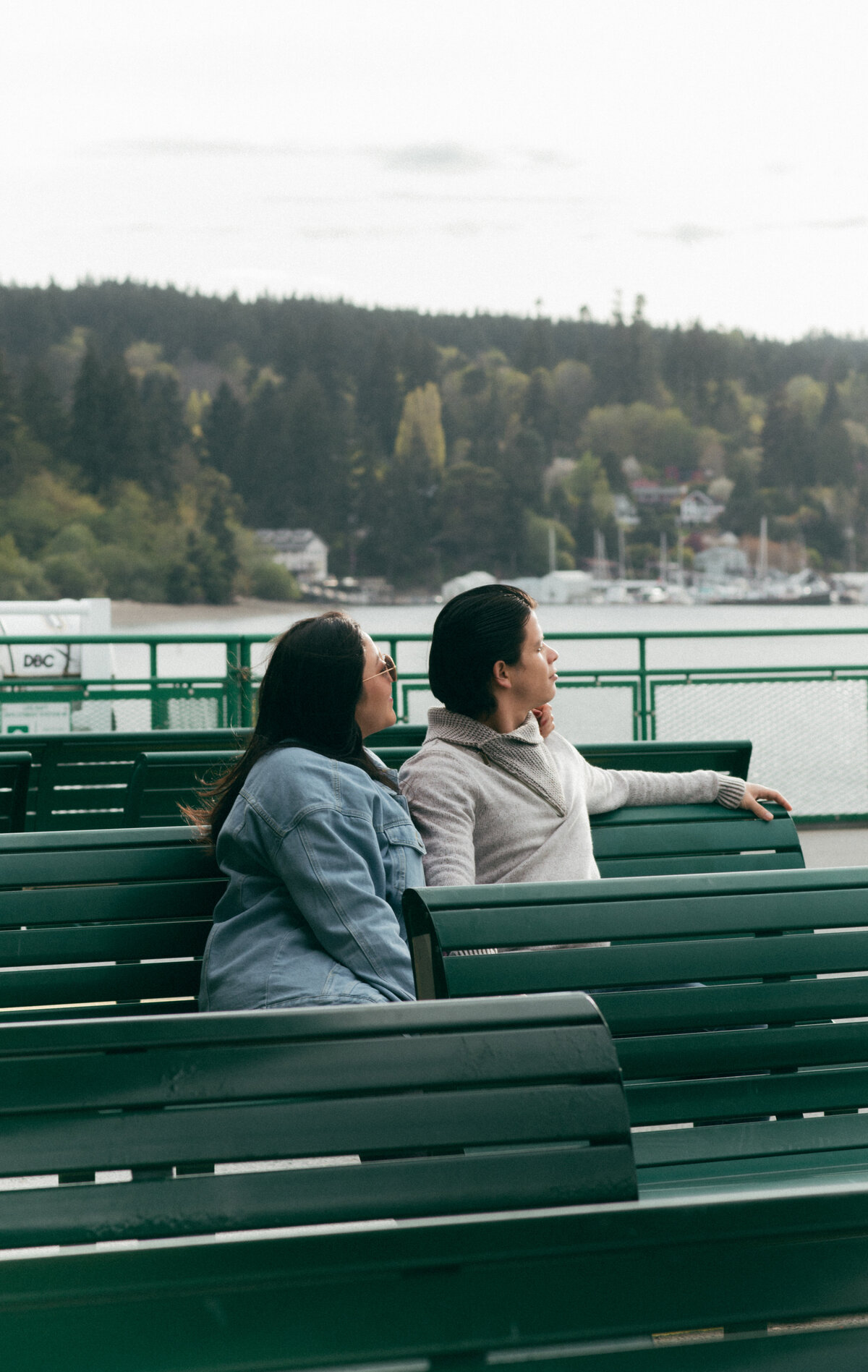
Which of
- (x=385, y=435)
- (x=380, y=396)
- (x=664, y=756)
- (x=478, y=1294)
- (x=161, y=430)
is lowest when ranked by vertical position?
(x=478, y=1294)

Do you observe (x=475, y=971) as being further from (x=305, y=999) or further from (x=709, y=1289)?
(x=709, y=1289)

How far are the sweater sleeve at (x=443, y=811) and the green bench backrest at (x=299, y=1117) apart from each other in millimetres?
1109

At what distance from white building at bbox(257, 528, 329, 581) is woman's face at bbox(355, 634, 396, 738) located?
289 feet

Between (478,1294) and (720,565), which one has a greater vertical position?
(720,565)

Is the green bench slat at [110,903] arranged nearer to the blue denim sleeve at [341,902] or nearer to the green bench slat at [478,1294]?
the blue denim sleeve at [341,902]

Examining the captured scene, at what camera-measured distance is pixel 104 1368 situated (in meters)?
1.36

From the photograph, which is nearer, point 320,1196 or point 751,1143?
point 320,1196

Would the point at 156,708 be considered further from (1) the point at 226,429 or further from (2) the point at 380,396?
(2) the point at 380,396

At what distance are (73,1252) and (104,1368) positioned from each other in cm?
11

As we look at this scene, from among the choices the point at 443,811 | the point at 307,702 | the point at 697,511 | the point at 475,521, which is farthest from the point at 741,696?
A: the point at 475,521

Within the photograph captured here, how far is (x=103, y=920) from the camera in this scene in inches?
102

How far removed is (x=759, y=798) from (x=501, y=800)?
74 cm

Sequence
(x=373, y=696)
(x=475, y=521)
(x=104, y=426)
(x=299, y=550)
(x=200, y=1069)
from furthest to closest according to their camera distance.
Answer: (x=475, y=521) < (x=104, y=426) < (x=299, y=550) < (x=373, y=696) < (x=200, y=1069)

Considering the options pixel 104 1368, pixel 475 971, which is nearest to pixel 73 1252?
pixel 104 1368
